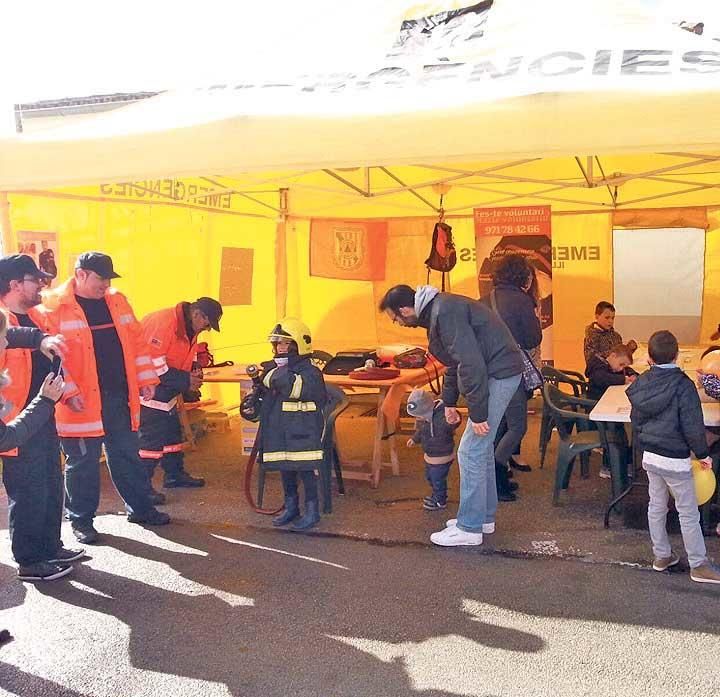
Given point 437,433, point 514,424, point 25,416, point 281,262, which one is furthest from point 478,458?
point 281,262

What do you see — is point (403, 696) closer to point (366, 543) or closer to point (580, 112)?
point (366, 543)

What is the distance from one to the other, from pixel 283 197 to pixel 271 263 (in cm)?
81

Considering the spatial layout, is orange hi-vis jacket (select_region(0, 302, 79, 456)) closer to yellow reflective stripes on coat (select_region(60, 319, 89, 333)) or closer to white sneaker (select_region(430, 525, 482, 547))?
yellow reflective stripes on coat (select_region(60, 319, 89, 333))

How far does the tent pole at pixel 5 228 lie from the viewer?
549cm

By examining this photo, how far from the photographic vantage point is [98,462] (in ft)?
15.9

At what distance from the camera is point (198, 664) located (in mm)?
3344

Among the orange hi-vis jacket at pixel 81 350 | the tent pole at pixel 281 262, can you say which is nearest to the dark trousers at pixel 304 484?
the orange hi-vis jacket at pixel 81 350

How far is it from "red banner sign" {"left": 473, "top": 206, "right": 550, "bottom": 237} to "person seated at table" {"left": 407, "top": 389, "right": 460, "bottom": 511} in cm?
369

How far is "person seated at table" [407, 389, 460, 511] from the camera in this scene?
17.0ft

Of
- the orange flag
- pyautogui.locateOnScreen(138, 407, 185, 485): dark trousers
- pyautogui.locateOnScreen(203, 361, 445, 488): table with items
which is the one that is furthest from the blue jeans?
the orange flag

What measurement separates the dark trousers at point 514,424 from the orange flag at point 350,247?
13.5ft

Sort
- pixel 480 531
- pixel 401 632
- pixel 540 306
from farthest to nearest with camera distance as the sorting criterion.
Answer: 1. pixel 540 306
2. pixel 480 531
3. pixel 401 632

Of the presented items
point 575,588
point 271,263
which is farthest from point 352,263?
point 575,588

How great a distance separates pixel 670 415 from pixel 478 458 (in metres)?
1.14
